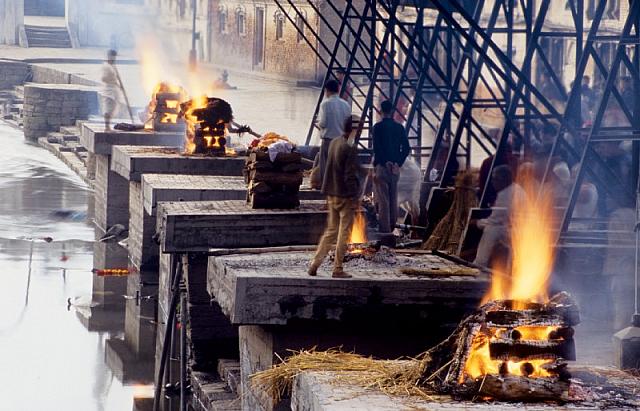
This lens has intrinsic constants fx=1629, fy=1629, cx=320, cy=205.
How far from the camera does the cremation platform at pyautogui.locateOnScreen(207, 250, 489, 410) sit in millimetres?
11391

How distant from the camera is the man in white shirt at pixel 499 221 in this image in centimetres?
1387

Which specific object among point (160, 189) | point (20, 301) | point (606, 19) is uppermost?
point (606, 19)

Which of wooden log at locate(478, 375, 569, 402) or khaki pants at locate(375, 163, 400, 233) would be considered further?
khaki pants at locate(375, 163, 400, 233)

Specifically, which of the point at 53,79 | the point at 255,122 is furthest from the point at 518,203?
the point at 53,79

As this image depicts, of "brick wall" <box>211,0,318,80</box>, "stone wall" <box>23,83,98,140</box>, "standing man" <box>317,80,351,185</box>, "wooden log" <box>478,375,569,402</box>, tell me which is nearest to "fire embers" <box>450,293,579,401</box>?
"wooden log" <box>478,375,569,402</box>

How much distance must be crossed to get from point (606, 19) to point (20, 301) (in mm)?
16556

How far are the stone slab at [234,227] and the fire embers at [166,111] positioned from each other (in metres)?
8.48

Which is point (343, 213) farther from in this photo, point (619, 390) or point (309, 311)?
point (619, 390)

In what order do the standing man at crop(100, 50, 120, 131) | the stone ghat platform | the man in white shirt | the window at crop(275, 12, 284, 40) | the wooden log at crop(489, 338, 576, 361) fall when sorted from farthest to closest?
the window at crop(275, 12, 284, 40)
the standing man at crop(100, 50, 120, 131)
the man in white shirt
the wooden log at crop(489, 338, 576, 361)
the stone ghat platform

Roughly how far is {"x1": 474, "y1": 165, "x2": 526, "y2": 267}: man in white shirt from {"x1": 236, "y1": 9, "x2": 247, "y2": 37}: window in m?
44.0

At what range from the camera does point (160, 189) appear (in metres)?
17.0

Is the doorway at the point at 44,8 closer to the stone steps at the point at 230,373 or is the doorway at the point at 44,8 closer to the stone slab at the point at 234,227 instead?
the stone slab at the point at 234,227

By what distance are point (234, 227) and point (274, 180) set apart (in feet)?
2.69

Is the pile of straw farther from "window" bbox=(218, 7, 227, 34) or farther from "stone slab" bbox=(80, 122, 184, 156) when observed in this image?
"window" bbox=(218, 7, 227, 34)
